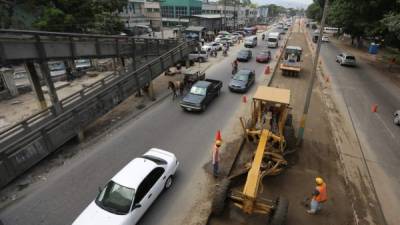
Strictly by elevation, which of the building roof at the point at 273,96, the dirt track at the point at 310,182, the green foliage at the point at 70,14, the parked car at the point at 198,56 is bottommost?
the dirt track at the point at 310,182

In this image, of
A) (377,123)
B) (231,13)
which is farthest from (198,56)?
(231,13)

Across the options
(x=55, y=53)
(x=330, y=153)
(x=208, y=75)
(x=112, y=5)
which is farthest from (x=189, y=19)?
(x=330, y=153)

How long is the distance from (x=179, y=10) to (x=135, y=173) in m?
71.4

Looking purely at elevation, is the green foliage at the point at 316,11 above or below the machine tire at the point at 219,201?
above

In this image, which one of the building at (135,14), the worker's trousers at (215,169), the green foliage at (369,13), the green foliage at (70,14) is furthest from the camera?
the building at (135,14)

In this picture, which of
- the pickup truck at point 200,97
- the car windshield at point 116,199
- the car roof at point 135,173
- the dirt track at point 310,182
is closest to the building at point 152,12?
the pickup truck at point 200,97

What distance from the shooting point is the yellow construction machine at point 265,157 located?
7.40 m

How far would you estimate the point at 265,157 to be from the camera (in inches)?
381

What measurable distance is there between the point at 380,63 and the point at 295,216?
3504 cm

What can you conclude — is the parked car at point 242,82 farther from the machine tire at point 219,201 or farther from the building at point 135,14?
the building at point 135,14

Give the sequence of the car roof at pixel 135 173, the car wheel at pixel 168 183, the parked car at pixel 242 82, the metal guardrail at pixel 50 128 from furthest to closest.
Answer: the parked car at pixel 242 82
the car wheel at pixel 168 183
the metal guardrail at pixel 50 128
the car roof at pixel 135 173

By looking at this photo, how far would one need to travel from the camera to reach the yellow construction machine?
7402mm

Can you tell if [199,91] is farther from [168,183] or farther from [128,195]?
[128,195]

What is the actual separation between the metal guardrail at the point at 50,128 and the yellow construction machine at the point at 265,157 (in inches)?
315
